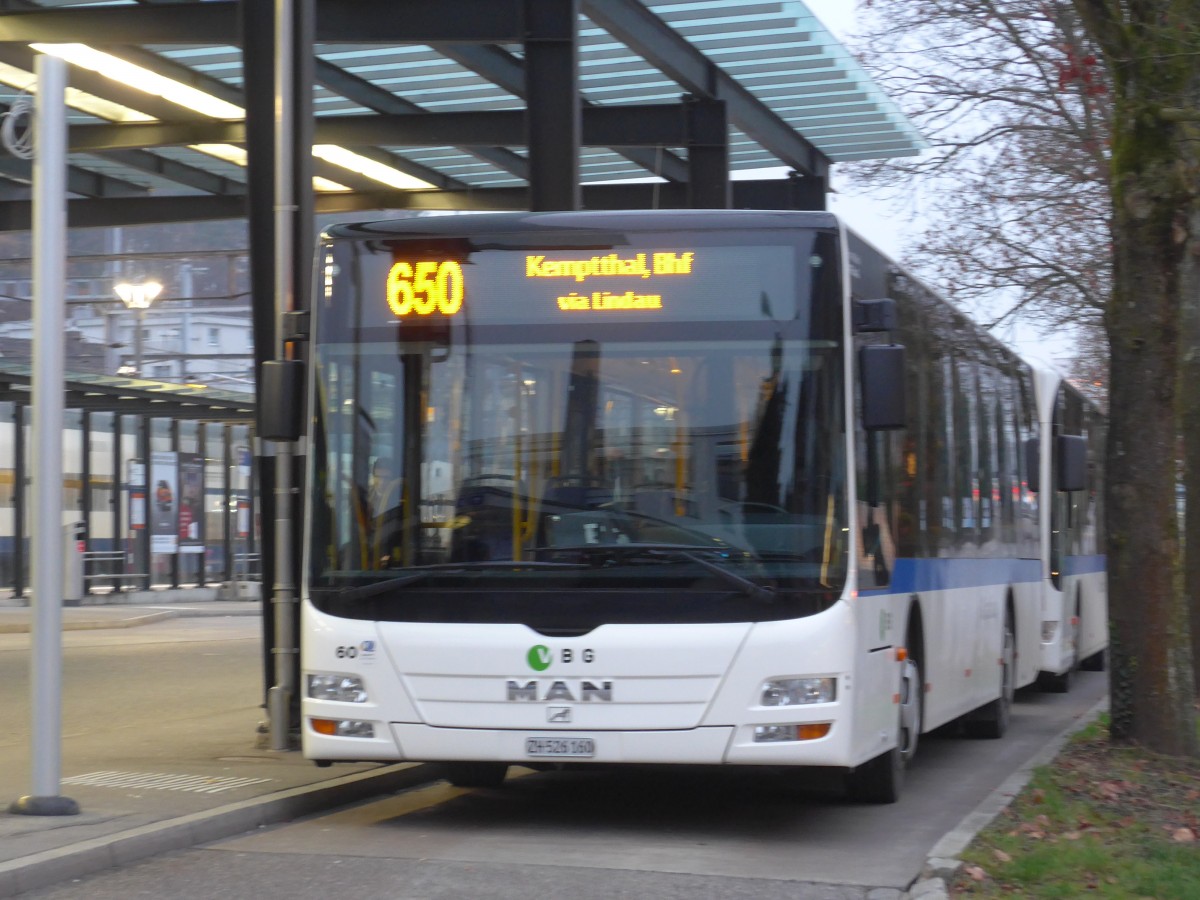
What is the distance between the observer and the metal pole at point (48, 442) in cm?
859

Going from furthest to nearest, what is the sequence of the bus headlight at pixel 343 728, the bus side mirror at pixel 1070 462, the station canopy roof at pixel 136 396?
the station canopy roof at pixel 136 396 → the bus side mirror at pixel 1070 462 → the bus headlight at pixel 343 728

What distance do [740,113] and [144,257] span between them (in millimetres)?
10495

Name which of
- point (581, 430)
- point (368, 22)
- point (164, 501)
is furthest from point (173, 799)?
point (164, 501)

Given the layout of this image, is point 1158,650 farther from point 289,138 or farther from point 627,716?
point 289,138

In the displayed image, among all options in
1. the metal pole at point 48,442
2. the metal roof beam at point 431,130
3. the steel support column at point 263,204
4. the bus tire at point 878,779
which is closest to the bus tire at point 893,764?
the bus tire at point 878,779

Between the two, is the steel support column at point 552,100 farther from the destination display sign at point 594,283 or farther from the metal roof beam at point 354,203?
the metal roof beam at point 354,203

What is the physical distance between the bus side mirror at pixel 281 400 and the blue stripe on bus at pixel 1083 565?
10145mm

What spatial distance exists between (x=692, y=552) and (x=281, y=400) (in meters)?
2.31

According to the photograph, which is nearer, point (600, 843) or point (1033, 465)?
point (600, 843)

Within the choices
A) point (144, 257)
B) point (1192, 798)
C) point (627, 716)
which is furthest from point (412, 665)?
point (144, 257)

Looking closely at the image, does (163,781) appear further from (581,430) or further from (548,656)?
(581,430)

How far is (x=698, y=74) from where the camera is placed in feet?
69.7

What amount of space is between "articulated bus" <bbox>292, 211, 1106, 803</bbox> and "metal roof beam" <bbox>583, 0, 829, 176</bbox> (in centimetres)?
961

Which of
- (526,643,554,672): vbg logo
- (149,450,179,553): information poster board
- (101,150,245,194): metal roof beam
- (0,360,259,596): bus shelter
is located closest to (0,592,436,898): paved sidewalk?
(526,643,554,672): vbg logo
